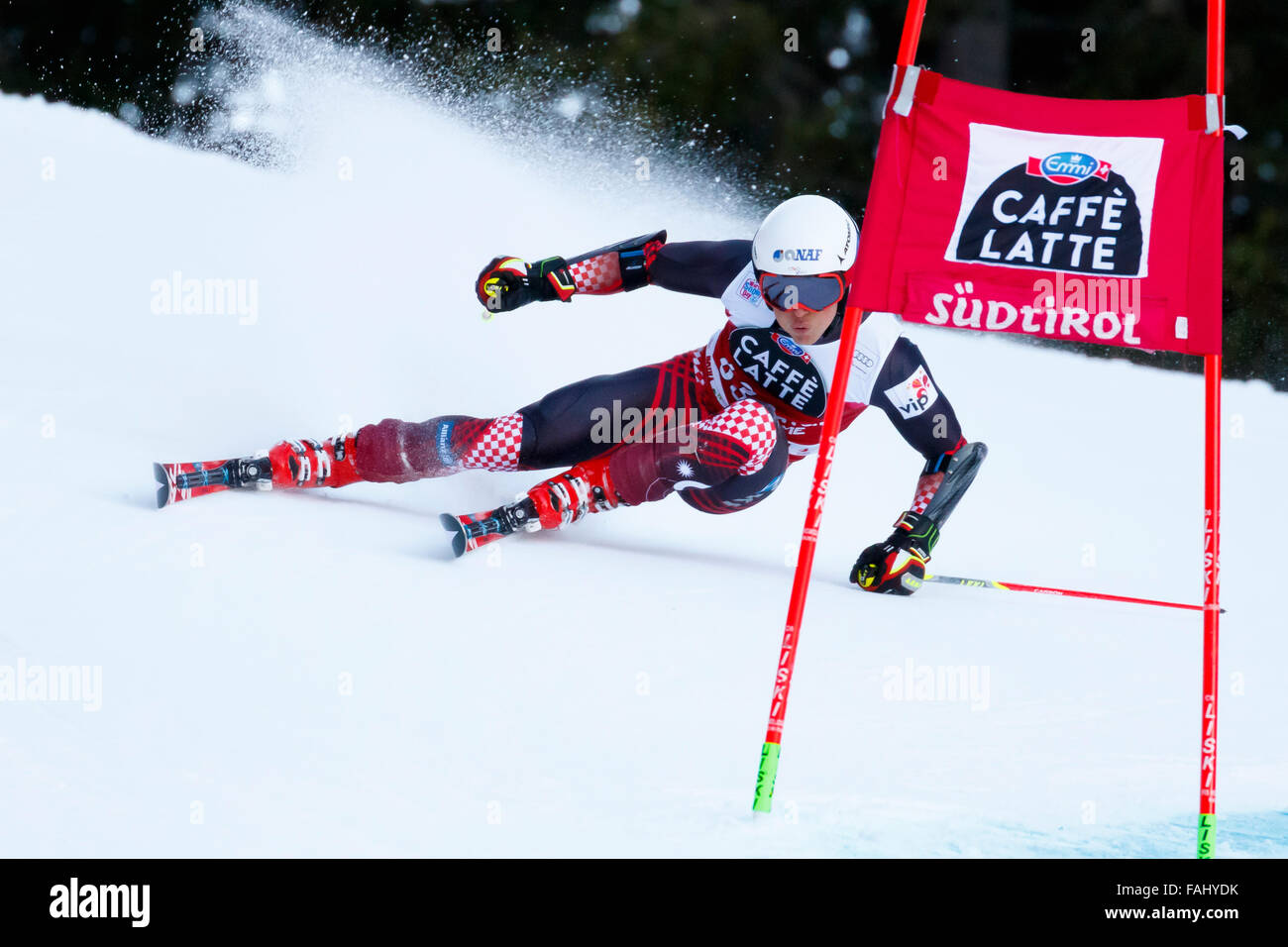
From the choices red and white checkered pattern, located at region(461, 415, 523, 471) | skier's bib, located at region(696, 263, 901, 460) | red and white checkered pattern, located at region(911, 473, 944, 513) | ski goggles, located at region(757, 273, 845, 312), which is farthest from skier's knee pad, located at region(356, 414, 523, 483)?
red and white checkered pattern, located at region(911, 473, 944, 513)

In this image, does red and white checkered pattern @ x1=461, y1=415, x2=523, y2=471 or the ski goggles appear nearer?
the ski goggles

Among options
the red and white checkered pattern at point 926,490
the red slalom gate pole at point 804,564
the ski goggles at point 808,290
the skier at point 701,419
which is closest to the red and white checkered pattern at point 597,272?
the skier at point 701,419

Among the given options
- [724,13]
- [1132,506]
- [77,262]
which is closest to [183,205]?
[77,262]

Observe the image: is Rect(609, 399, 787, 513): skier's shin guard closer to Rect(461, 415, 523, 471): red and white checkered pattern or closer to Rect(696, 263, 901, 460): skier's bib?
Rect(696, 263, 901, 460): skier's bib

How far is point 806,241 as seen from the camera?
3922 mm

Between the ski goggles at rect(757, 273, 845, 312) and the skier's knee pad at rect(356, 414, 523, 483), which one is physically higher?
the ski goggles at rect(757, 273, 845, 312)

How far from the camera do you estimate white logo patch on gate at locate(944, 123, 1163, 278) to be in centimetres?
287

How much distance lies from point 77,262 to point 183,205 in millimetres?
985

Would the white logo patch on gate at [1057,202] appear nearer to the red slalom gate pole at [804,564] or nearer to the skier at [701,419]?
the red slalom gate pole at [804,564]

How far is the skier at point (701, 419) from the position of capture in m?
3.98

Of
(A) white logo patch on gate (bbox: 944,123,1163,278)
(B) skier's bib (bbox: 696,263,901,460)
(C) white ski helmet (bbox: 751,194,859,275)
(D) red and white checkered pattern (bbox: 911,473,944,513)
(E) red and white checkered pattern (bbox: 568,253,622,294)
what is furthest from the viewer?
(E) red and white checkered pattern (bbox: 568,253,622,294)

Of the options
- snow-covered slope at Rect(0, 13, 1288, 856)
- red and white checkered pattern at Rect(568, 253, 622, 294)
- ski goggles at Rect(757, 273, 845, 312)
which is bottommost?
snow-covered slope at Rect(0, 13, 1288, 856)

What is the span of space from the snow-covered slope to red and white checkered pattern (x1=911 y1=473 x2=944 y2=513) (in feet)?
0.99

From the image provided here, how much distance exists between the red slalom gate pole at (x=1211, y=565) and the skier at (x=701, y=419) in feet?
4.27
